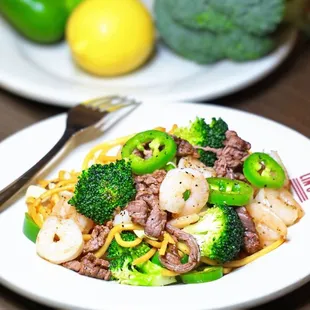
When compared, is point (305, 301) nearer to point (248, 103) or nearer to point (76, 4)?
point (248, 103)

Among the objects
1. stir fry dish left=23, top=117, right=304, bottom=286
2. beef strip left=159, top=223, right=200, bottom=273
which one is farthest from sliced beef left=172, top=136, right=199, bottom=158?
beef strip left=159, top=223, right=200, bottom=273

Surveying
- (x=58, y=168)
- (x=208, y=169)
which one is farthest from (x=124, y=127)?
(x=208, y=169)

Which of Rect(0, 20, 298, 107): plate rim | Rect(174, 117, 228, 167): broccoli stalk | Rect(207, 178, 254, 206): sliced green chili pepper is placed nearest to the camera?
Rect(207, 178, 254, 206): sliced green chili pepper

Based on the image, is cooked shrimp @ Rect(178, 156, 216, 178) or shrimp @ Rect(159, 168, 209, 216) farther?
cooked shrimp @ Rect(178, 156, 216, 178)

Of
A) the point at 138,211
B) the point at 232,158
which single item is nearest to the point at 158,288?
the point at 138,211

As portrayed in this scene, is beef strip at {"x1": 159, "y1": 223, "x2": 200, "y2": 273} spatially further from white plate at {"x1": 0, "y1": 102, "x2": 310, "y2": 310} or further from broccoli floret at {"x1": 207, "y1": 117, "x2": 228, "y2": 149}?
broccoli floret at {"x1": 207, "y1": 117, "x2": 228, "y2": 149}

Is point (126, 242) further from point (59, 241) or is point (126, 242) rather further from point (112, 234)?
point (59, 241)

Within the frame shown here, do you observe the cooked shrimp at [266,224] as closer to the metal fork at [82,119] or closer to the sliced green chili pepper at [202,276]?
the sliced green chili pepper at [202,276]

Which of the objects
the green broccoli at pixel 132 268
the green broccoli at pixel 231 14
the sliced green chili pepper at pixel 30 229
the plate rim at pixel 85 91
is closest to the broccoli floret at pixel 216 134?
the green broccoli at pixel 132 268
